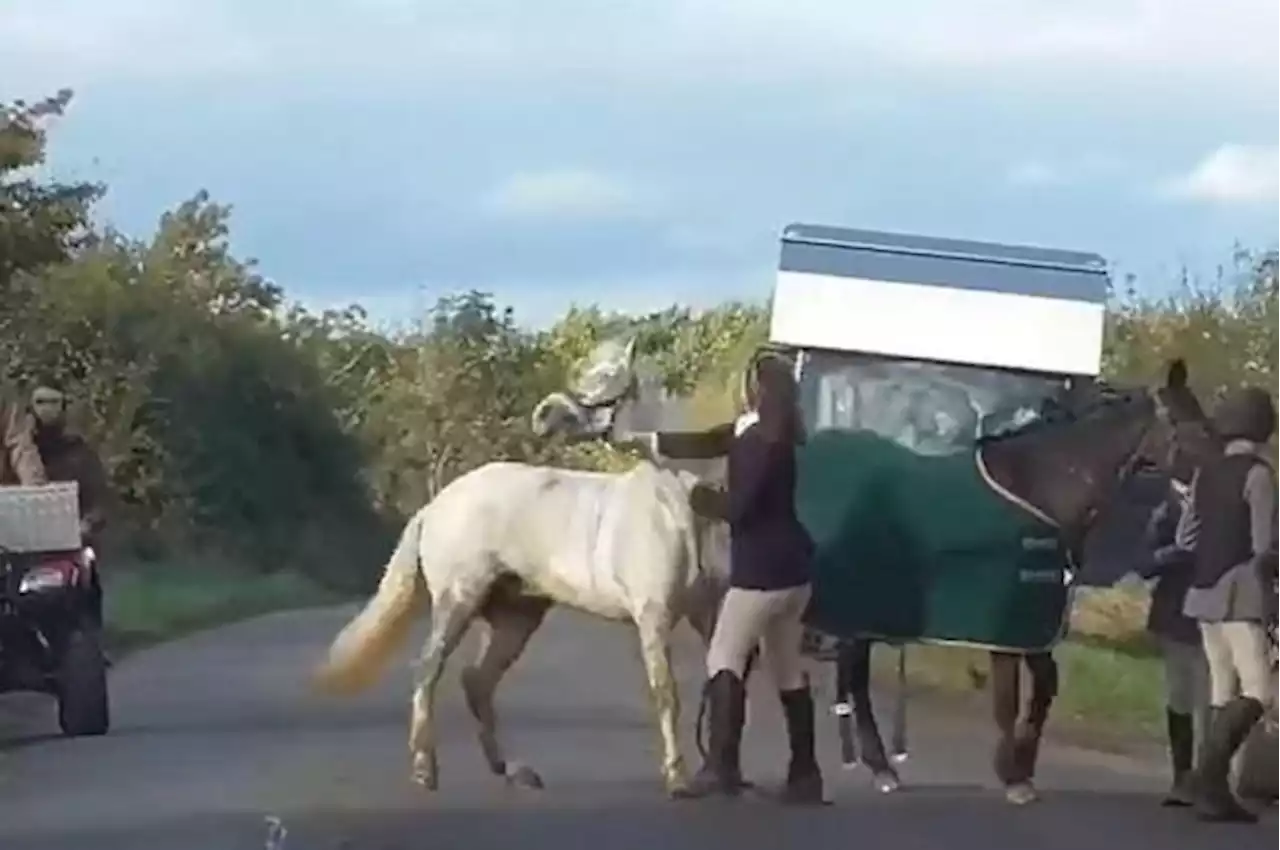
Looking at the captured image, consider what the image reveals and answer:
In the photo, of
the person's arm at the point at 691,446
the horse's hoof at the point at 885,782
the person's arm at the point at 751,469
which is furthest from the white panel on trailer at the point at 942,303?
the person's arm at the point at 751,469

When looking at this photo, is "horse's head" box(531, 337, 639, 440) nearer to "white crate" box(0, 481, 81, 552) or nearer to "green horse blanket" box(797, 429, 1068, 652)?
"green horse blanket" box(797, 429, 1068, 652)

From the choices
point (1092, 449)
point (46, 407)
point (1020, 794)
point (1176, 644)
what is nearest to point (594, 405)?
point (1092, 449)

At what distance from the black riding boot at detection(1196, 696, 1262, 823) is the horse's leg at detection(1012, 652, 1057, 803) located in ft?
2.68

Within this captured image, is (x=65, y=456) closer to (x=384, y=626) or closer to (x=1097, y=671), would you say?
(x=384, y=626)

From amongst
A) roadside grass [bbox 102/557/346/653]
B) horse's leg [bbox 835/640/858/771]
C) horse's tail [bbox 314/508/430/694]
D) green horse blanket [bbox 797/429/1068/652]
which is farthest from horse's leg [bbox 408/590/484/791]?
roadside grass [bbox 102/557/346/653]

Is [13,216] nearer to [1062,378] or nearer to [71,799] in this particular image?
[1062,378]

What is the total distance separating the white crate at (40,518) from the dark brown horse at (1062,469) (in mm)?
6250

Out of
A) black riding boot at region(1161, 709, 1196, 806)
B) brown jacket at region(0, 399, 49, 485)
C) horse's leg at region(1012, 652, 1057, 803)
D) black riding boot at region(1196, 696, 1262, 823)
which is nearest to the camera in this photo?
black riding boot at region(1196, 696, 1262, 823)

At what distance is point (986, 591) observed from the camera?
47.9ft

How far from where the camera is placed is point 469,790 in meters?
14.8

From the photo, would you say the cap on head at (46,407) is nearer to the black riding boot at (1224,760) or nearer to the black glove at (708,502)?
the black glove at (708,502)

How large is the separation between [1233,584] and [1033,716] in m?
1.26

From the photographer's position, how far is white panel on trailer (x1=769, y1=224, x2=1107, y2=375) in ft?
63.1

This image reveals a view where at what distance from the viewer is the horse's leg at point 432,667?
14.8 meters
